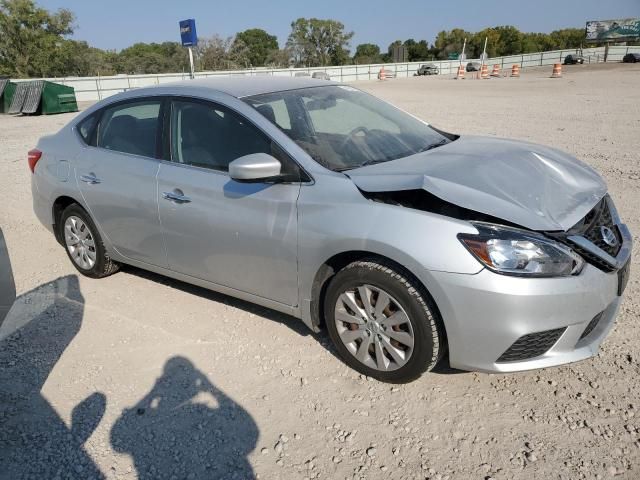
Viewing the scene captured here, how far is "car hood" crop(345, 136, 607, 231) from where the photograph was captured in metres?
2.66

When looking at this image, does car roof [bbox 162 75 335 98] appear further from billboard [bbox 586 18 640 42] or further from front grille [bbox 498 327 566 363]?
billboard [bbox 586 18 640 42]

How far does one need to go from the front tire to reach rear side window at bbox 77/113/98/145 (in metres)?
2.68

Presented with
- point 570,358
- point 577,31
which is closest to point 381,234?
point 570,358

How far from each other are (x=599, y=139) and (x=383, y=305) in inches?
344

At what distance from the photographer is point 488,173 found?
300cm

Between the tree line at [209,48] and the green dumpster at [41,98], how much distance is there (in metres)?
32.8

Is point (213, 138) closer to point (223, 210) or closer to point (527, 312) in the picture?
point (223, 210)

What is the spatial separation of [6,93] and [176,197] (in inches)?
900

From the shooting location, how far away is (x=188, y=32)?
62.1 ft

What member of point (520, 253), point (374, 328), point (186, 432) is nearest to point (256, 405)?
point (186, 432)

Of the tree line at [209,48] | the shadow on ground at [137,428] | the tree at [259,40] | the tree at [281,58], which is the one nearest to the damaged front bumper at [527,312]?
the shadow on ground at [137,428]

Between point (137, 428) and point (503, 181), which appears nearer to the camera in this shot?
point (137, 428)

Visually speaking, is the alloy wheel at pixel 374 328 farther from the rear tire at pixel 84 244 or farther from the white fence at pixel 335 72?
the white fence at pixel 335 72

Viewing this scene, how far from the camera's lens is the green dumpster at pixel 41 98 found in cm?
2069
